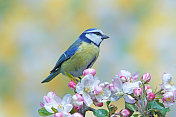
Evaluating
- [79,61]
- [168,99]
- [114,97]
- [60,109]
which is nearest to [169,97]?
[168,99]

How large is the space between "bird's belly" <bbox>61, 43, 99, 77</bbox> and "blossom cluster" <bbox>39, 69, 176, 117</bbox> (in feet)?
1.91

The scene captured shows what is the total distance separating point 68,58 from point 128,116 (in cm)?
66

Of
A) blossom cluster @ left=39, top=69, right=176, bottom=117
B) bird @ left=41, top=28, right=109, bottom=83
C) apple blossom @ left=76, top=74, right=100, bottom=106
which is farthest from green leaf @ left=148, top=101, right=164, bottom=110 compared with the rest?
bird @ left=41, top=28, right=109, bottom=83

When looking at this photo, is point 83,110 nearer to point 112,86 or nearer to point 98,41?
point 112,86

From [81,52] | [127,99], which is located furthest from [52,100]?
[81,52]

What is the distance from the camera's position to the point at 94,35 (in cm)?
113

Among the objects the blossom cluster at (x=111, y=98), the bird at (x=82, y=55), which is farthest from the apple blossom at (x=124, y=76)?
the bird at (x=82, y=55)

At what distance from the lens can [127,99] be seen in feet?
1.69

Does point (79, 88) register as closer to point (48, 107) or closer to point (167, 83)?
point (48, 107)

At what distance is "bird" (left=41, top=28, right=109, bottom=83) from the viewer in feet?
3.68

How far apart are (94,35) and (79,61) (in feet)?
0.42

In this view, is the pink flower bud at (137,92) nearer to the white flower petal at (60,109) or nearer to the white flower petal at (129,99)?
the white flower petal at (129,99)

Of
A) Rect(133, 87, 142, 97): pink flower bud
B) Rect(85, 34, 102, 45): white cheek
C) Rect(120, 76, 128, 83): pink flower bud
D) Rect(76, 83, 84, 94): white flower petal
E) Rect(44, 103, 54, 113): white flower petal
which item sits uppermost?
Rect(85, 34, 102, 45): white cheek

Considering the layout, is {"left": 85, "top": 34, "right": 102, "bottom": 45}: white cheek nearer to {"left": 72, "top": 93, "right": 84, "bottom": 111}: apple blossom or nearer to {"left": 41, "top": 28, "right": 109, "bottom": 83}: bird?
{"left": 41, "top": 28, "right": 109, "bottom": 83}: bird
